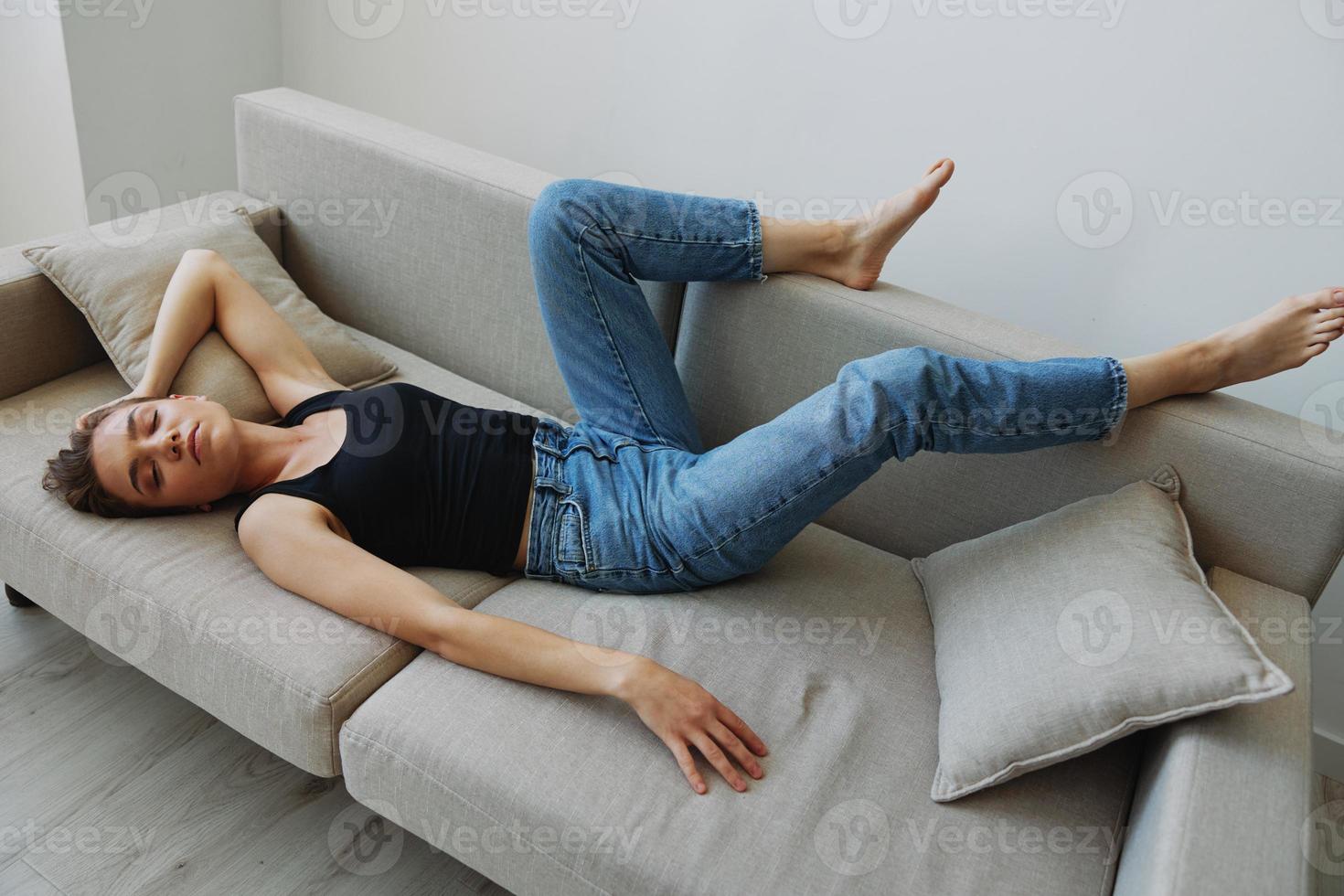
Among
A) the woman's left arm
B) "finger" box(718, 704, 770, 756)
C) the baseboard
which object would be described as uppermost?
the woman's left arm

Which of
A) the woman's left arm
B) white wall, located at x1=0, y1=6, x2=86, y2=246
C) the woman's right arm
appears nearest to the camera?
the woman's right arm

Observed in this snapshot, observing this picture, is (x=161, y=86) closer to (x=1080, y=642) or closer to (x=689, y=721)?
(x=689, y=721)

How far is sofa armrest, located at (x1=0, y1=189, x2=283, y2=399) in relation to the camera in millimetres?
1821

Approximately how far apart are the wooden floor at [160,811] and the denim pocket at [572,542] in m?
0.50

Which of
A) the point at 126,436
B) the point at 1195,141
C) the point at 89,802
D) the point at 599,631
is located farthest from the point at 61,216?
the point at 1195,141

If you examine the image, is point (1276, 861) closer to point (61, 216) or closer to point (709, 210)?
point (709, 210)

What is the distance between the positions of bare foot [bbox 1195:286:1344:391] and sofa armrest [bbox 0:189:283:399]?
1818 millimetres

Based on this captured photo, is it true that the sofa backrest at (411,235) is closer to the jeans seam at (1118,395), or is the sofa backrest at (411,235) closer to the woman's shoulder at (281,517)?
the woman's shoulder at (281,517)

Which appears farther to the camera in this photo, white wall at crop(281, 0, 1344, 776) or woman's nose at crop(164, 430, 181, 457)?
white wall at crop(281, 0, 1344, 776)

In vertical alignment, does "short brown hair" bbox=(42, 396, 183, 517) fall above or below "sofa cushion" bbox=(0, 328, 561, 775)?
above

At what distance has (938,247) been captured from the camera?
2.17 metres

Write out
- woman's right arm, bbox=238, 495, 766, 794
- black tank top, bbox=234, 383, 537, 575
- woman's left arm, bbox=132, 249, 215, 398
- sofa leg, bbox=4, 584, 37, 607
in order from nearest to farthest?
1. woman's right arm, bbox=238, 495, 766, 794
2. black tank top, bbox=234, 383, 537, 575
3. woman's left arm, bbox=132, 249, 215, 398
4. sofa leg, bbox=4, 584, 37, 607

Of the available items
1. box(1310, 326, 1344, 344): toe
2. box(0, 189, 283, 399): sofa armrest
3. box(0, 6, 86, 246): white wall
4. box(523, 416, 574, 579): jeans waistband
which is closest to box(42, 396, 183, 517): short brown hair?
box(0, 189, 283, 399): sofa armrest

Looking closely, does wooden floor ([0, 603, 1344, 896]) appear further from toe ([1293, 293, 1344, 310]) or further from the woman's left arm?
toe ([1293, 293, 1344, 310])
